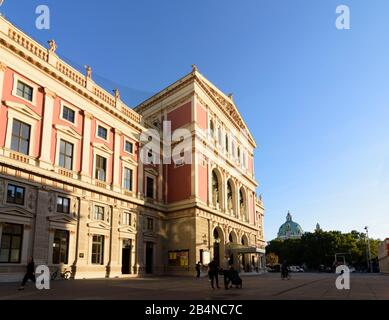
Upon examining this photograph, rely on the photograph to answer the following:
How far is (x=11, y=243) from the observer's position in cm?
2334

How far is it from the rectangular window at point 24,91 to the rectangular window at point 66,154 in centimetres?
434

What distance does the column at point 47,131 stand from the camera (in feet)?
87.4

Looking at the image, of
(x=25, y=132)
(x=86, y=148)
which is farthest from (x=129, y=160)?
(x=25, y=132)

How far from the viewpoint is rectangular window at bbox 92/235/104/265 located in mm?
30003

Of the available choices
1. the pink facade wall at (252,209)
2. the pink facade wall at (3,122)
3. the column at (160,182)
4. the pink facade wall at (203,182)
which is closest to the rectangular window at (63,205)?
the pink facade wall at (3,122)

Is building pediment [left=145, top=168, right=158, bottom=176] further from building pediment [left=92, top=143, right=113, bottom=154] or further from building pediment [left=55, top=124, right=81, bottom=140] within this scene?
building pediment [left=55, top=124, right=81, bottom=140]

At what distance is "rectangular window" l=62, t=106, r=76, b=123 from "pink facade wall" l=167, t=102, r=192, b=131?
1527 cm

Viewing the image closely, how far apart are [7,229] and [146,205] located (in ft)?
Answer: 53.0

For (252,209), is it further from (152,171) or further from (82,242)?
Answer: (82,242)

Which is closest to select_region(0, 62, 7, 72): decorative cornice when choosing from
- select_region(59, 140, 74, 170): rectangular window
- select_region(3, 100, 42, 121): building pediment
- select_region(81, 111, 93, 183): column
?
select_region(3, 100, 42, 121): building pediment

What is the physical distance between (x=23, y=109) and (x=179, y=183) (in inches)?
791

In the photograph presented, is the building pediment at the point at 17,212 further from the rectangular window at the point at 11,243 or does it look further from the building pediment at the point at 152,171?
the building pediment at the point at 152,171
